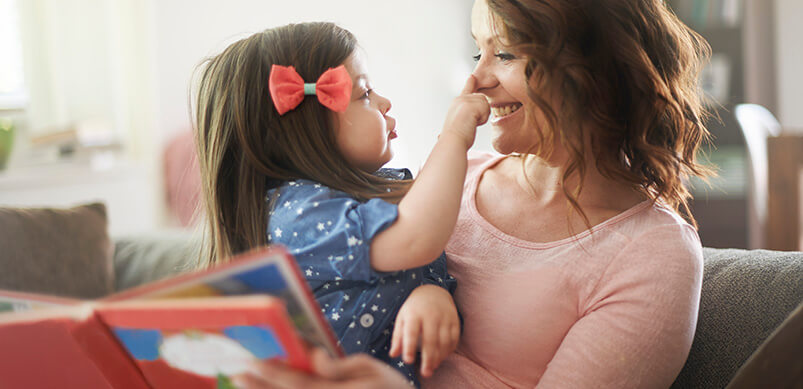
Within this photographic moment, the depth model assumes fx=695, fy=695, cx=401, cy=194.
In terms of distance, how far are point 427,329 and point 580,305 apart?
290 millimetres

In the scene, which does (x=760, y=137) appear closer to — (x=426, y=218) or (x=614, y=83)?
(x=614, y=83)

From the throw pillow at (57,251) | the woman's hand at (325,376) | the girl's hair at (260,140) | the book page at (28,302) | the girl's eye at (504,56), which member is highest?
the girl's eye at (504,56)

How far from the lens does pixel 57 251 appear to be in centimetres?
171

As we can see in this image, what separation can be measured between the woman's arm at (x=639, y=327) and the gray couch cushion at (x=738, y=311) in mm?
132

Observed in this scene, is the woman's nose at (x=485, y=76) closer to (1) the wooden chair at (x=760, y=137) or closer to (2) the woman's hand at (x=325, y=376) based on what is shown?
(2) the woman's hand at (x=325, y=376)

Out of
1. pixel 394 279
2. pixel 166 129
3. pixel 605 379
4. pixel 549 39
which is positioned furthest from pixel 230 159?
pixel 166 129

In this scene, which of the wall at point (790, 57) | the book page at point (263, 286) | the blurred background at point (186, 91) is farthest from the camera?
the wall at point (790, 57)

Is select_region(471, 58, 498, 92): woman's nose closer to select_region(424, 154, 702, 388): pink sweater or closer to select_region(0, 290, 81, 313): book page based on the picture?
select_region(424, 154, 702, 388): pink sweater

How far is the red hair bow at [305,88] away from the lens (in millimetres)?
1095

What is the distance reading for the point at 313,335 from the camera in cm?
69

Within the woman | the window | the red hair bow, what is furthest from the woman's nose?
the window

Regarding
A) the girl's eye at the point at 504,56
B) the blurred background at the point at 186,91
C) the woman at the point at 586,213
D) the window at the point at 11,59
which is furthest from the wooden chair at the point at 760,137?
the window at the point at 11,59

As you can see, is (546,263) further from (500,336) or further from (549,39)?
(549,39)

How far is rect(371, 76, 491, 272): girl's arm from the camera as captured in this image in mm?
943
